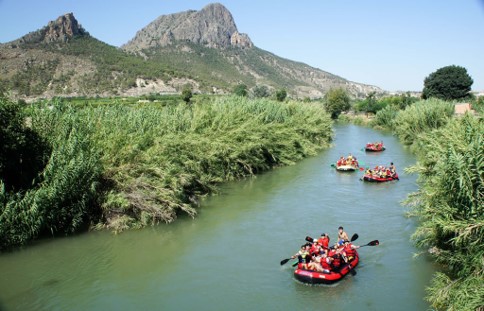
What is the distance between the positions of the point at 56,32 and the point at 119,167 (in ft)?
302

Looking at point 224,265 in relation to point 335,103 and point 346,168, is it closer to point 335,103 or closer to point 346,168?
point 346,168

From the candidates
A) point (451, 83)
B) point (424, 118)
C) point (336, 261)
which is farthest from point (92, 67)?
point (336, 261)

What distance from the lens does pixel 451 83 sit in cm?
7788

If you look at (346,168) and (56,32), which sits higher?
(56,32)

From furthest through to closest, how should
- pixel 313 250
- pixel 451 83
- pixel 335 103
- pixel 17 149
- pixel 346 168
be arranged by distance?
pixel 335 103 → pixel 451 83 → pixel 346 168 → pixel 17 149 → pixel 313 250

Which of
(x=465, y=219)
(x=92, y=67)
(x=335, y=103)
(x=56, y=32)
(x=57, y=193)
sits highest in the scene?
(x=56, y=32)

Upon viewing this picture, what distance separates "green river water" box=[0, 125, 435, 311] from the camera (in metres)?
12.9

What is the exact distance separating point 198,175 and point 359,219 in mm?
8640

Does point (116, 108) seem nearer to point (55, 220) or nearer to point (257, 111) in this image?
point (55, 220)

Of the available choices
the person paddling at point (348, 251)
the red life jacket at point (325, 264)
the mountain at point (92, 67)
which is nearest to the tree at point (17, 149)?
the red life jacket at point (325, 264)

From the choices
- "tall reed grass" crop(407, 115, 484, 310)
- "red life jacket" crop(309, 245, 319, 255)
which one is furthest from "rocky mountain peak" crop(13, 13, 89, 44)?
"tall reed grass" crop(407, 115, 484, 310)

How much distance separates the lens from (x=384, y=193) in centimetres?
2584

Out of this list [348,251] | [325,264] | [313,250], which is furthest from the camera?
[348,251]

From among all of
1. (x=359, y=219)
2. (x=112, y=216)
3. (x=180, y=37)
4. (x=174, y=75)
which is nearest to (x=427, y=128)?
(x=359, y=219)
